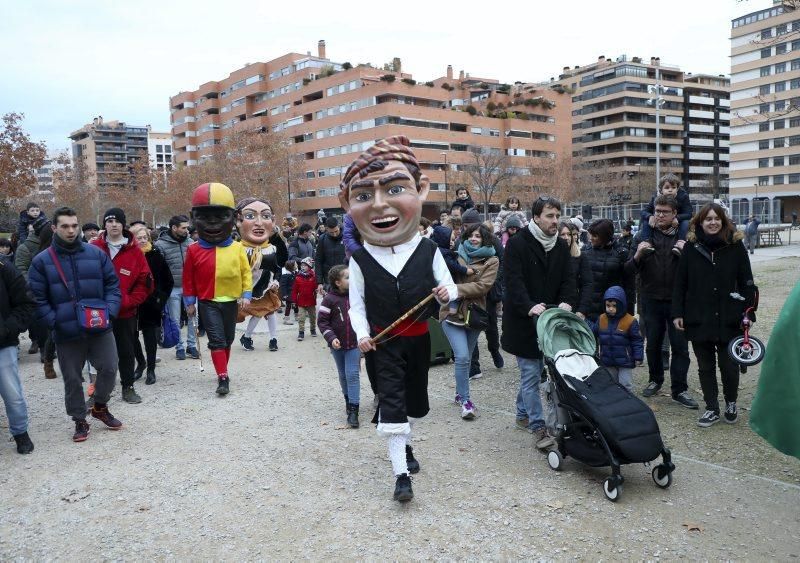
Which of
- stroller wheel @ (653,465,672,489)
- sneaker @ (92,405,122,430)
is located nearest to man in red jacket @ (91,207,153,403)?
sneaker @ (92,405,122,430)

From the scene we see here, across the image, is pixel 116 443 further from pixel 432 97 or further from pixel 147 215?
pixel 147 215

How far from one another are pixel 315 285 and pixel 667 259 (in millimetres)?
5763

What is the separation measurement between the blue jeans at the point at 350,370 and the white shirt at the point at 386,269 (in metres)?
1.53

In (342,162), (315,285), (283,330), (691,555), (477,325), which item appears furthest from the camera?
(342,162)

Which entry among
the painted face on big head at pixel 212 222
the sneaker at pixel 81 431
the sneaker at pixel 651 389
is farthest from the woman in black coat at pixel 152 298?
the sneaker at pixel 651 389

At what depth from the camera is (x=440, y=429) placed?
571 cm

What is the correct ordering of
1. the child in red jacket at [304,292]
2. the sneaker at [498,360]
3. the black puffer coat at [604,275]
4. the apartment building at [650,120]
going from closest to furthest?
the black puffer coat at [604,275] → the sneaker at [498,360] → the child in red jacket at [304,292] → the apartment building at [650,120]

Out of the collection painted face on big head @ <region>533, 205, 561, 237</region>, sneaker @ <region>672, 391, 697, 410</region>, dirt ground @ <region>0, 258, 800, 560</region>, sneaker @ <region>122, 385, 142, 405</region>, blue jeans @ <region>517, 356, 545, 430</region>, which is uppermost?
painted face on big head @ <region>533, 205, 561, 237</region>

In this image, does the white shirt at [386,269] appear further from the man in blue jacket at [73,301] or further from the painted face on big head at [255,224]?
the painted face on big head at [255,224]

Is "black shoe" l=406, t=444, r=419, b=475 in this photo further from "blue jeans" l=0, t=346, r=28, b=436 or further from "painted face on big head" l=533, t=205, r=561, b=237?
"blue jeans" l=0, t=346, r=28, b=436

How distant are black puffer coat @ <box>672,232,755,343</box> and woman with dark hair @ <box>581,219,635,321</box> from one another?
35.4 inches

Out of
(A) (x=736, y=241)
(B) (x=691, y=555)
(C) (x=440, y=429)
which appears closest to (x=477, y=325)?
(C) (x=440, y=429)

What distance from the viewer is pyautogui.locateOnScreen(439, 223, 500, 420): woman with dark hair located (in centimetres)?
602

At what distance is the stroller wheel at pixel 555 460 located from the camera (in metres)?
4.66
